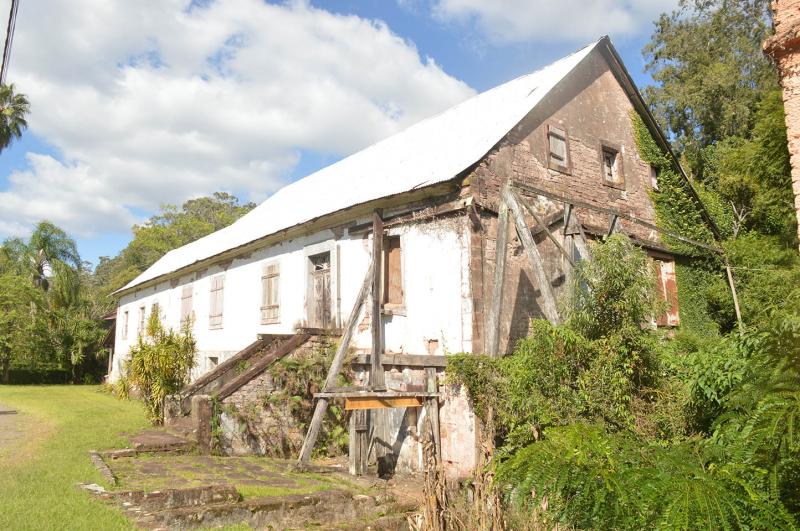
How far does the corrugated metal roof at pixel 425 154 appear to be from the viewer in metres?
10.6

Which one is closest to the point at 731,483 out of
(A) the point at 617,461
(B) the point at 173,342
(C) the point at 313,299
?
(A) the point at 617,461

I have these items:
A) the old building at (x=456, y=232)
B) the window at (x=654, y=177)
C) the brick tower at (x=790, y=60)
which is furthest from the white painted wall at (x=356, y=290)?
the window at (x=654, y=177)

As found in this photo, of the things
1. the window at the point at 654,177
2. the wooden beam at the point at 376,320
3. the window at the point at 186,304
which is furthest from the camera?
the window at the point at 186,304

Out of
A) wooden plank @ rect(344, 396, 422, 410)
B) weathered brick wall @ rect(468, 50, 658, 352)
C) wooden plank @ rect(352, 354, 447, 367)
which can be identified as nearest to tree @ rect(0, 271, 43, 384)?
wooden plank @ rect(352, 354, 447, 367)

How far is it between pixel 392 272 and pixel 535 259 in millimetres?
3235

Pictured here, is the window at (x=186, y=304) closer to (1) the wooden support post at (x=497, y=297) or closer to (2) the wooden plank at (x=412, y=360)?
(2) the wooden plank at (x=412, y=360)

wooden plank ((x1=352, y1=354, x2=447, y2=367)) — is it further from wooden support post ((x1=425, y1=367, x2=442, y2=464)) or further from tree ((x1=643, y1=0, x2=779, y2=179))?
tree ((x1=643, y1=0, x2=779, y2=179))

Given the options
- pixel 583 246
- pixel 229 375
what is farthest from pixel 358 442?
pixel 583 246

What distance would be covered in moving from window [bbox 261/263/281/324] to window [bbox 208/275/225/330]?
2867mm

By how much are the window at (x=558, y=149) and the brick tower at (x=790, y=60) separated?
5630 millimetres

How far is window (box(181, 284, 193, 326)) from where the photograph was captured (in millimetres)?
19672

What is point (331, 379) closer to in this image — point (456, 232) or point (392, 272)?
point (392, 272)

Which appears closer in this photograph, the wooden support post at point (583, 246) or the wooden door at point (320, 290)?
the wooden support post at point (583, 246)

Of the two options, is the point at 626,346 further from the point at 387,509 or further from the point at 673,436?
the point at 387,509
